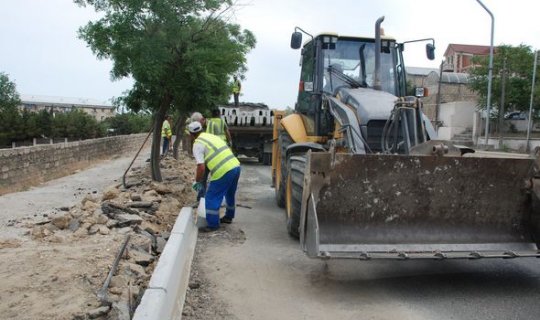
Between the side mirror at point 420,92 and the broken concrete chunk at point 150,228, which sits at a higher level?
the side mirror at point 420,92

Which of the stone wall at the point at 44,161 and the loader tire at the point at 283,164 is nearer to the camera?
the loader tire at the point at 283,164

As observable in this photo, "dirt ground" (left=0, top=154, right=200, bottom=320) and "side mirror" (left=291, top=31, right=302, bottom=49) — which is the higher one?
"side mirror" (left=291, top=31, right=302, bottom=49)

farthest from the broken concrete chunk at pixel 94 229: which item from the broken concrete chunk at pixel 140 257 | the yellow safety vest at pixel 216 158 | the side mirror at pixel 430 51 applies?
the side mirror at pixel 430 51

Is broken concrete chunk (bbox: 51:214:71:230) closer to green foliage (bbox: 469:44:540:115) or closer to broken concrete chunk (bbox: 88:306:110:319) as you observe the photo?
broken concrete chunk (bbox: 88:306:110:319)

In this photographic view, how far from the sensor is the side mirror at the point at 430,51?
24.8ft

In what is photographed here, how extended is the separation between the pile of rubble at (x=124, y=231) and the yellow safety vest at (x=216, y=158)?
3.30 feet

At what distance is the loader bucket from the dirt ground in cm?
174

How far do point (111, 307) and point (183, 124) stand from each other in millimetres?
15803

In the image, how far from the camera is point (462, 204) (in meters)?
5.31

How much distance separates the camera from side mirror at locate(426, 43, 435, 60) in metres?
7.56

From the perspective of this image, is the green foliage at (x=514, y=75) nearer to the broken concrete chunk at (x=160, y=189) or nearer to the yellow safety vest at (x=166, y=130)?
the yellow safety vest at (x=166, y=130)

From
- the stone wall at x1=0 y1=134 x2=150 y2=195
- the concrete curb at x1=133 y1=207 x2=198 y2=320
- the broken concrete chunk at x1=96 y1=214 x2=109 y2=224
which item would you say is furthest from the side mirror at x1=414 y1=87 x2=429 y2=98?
the stone wall at x1=0 y1=134 x2=150 y2=195

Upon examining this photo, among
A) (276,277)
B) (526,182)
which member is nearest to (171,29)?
(276,277)

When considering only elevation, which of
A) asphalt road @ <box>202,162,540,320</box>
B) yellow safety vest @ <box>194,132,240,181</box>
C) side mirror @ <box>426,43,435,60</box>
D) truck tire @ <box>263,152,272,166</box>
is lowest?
truck tire @ <box>263,152,272,166</box>
